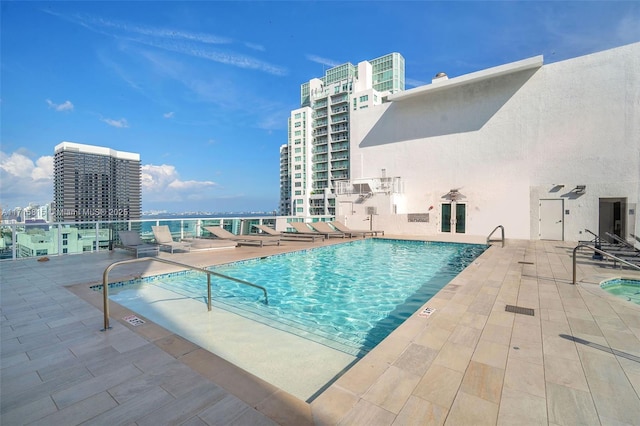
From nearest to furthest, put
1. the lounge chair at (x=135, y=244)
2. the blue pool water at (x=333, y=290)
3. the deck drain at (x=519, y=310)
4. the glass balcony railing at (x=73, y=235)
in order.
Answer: the deck drain at (x=519, y=310) → the blue pool water at (x=333, y=290) → the glass balcony railing at (x=73, y=235) → the lounge chair at (x=135, y=244)

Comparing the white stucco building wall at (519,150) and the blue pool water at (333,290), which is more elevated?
the white stucco building wall at (519,150)

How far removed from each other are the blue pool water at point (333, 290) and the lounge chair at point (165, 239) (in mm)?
2612

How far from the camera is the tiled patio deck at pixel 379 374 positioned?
1697 millimetres

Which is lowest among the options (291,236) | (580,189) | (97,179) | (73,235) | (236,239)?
(291,236)

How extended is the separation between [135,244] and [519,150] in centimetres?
1737

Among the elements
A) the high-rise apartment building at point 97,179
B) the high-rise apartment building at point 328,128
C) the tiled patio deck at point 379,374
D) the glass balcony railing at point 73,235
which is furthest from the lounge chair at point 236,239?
the high-rise apartment building at point 328,128

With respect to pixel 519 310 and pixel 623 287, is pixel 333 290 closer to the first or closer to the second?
pixel 519 310

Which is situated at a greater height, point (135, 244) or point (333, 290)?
point (135, 244)

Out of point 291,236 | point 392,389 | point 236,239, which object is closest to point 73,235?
point 236,239

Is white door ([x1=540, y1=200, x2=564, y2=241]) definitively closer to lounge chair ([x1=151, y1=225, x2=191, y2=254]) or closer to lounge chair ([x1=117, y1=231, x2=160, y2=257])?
lounge chair ([x1=151, y1=225, x2=191, y2=254])

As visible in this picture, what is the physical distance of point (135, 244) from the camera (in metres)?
8.02

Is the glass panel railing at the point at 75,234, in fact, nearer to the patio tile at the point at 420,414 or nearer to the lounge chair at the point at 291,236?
the lounge chair at the point at 291,236

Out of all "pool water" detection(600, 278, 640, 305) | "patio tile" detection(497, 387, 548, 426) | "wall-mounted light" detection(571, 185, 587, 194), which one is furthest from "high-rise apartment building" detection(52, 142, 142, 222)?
"wall-mounted light" detection(571, 185, 587, 194)

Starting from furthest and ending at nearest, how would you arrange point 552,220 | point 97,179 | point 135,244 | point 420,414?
point 97,179 < point 552,220 < point 135,244 < point 420,414
